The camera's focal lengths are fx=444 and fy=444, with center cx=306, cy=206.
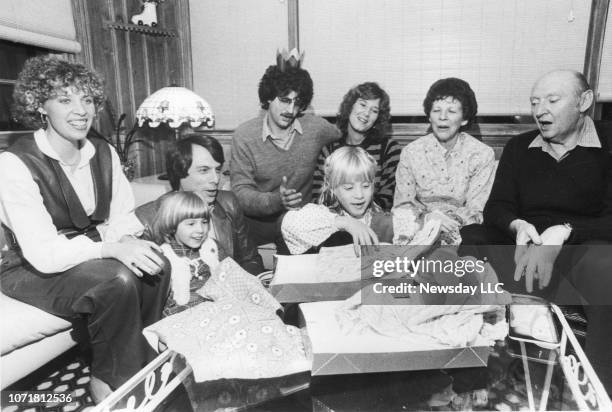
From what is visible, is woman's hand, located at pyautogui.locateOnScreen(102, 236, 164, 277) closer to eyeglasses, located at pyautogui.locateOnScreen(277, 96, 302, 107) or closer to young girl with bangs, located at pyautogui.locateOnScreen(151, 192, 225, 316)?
young girl with bangs, located at pyautogui.locateOnScreen(151, 192, 225, 316)

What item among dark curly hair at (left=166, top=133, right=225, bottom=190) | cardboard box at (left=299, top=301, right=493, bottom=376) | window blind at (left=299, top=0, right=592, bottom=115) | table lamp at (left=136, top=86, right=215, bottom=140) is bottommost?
cardboard box at (left=299, top=301, right=493, bottom=376)

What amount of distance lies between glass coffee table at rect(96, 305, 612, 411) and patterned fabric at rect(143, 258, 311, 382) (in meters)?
0.05

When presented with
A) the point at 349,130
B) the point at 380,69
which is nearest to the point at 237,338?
the point at 349,130

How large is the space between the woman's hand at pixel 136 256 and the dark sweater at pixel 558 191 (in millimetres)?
1223

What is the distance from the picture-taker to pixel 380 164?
2047 millimetres

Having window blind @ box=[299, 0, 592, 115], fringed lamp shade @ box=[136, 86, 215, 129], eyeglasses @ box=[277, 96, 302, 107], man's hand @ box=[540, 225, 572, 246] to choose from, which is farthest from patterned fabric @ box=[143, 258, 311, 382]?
window blind @ box=[299, 0, 592, 115]

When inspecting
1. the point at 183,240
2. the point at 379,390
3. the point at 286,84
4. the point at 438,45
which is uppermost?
the point at 438,45

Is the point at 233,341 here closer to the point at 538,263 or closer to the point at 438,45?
the point at 538,263

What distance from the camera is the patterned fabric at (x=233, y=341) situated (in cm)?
97

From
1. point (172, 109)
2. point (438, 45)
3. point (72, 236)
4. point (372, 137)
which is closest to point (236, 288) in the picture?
point (72, 236)

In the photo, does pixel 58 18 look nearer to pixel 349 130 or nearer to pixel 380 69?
pixel 349 130

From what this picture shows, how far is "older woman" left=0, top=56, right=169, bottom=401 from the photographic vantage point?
1.25m

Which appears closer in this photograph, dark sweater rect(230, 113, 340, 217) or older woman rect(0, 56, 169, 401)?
older woman rect(0, 56, 169, 401)

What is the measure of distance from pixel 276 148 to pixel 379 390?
1357 millimetres
